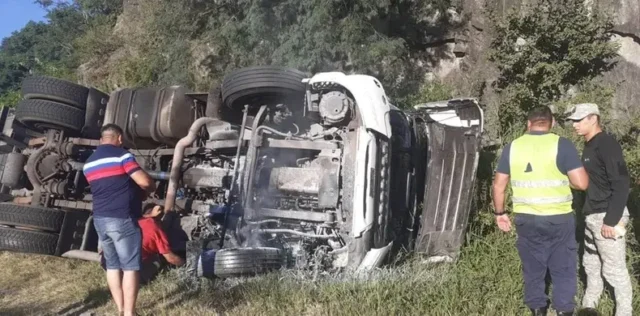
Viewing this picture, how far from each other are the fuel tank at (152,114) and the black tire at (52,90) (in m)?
0.32

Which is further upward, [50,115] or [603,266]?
[50,115]

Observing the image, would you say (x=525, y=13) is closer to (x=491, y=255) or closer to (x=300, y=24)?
(x=300, y=24)

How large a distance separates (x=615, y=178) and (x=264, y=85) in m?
2.56

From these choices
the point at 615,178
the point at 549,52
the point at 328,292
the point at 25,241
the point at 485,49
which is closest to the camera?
the point at 615,178

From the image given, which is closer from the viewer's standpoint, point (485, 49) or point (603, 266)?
point (603, 266)

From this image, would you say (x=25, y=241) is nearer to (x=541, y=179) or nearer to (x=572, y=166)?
(x=541, y=179)

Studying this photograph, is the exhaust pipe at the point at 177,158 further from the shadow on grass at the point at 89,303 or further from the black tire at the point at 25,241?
the black tire at the point at 25,241

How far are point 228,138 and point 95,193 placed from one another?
1600 millimetres

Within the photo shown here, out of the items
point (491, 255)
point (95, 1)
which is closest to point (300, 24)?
point (491, 255)

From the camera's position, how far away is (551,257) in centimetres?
352

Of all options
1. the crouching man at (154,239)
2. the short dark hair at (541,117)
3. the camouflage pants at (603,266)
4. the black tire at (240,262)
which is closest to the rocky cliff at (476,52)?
the camouflage pants at (603,266)

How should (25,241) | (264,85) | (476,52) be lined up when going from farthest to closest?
(476,52)
(25,241)
(264,85)

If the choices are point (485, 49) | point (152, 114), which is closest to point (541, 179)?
point (152, 114)

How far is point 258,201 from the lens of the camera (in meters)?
4.62
